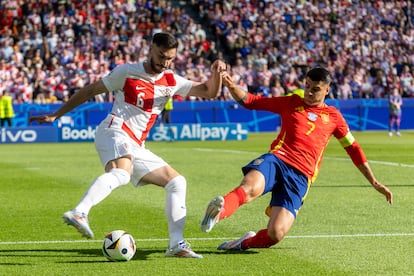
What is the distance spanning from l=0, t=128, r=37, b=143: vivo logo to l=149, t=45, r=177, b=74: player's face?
26.1 meters

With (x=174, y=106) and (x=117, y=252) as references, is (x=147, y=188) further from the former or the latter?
(x=174, y=106)

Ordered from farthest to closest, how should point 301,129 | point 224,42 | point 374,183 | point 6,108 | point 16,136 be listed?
point 224,42
point 6,108
point 16,136
point 374,183
point 301,129

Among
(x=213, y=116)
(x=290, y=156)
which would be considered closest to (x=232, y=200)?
(x=290, y=156)

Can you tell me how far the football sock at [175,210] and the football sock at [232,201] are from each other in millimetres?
563

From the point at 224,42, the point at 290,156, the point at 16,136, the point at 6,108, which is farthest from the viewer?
the point at 224,42

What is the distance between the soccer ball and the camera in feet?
26.1

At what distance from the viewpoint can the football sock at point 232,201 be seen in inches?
303

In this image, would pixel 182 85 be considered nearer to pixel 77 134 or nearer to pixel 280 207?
pixel 280 207

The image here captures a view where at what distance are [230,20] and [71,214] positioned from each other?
35.4m

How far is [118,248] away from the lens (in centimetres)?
796

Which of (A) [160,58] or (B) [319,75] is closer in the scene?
(A) [160,58]

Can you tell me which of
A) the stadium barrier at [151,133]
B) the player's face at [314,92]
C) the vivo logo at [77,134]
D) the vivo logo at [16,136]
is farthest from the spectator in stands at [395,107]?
the player's face at [314,92]

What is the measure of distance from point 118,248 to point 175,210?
0.64 m

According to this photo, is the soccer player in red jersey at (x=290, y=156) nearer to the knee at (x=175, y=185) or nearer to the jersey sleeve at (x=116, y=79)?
the knee at (x=175, y=185)
